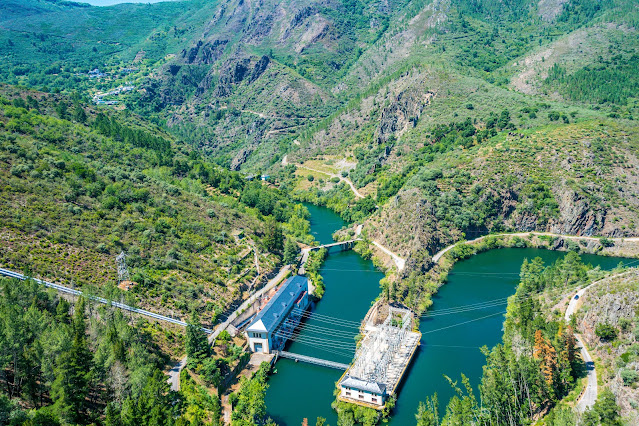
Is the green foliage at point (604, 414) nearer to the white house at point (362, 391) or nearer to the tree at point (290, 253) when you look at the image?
the white house at point (362, 391)

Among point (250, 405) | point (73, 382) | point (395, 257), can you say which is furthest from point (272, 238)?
point (73, 382)

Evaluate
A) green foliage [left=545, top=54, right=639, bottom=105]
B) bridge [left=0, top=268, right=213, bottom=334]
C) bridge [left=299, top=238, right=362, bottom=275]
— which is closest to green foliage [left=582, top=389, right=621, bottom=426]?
bridge [left=0, top=268, right=213, bottom=334]

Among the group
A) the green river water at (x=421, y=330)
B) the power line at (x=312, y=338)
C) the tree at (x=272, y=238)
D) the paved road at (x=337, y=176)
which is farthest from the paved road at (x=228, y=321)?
the paved road at (x=337, y=176)

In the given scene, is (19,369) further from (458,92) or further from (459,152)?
(458,92)

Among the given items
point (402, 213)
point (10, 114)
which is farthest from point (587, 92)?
point (10, 114)

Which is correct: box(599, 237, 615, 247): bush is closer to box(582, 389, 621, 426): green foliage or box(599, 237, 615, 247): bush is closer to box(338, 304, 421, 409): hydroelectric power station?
box(338, 304, 421, 409): hydroelectric power station

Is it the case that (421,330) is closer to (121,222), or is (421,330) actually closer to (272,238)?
(272,238)
